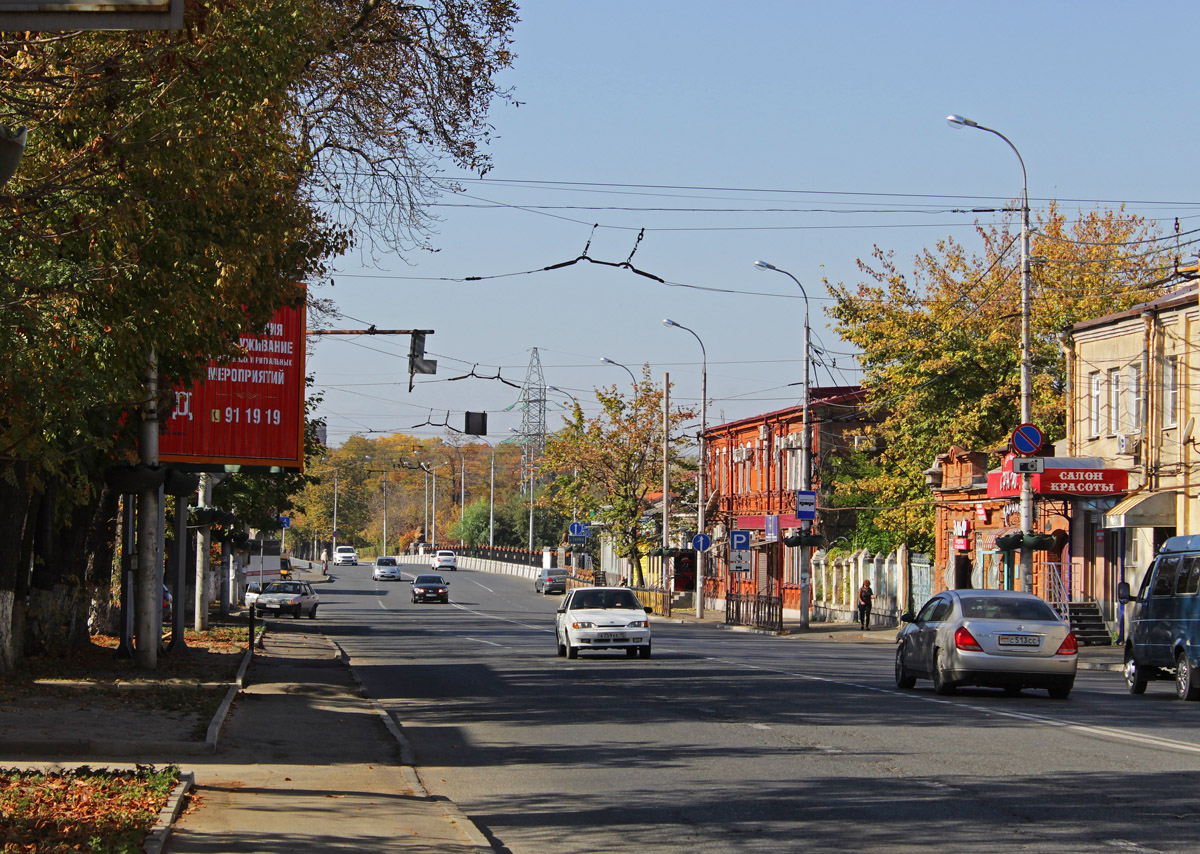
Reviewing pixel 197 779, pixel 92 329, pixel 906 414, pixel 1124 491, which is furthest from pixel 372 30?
pixel 906 414

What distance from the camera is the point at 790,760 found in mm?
13484

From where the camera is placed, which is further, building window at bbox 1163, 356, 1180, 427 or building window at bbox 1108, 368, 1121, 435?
building window at bbox 1108, 368, 1121, 435

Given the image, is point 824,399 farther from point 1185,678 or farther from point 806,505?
point 1185,678

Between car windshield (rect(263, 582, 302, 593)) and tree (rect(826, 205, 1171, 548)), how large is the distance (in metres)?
22.4

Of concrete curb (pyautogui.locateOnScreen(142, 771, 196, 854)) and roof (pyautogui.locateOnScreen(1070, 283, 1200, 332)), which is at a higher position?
roof (pyautogui.locateOnScreen(1070, 283, 1200, 332))

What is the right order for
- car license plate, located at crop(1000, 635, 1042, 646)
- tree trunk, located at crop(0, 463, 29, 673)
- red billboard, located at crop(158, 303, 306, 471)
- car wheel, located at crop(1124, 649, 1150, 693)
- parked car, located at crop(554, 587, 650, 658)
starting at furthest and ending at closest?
1. parked car, located at crop(554, 587, 650, 658)
2. red billboard, located at crop(158, 303, 306, 471)
3. car wheel, located at crop(1124, 649, 1150, 693)
4. tree trunk, located at crop(0, 463, 29, 673)
5. car license plate, located at crop(1000, 635, 1042, 646)

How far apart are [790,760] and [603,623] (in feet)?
53.4

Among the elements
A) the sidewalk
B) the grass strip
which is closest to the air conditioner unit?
the sidewalk

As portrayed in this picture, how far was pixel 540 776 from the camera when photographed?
12742 mm

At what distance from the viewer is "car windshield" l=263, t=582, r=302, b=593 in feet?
168

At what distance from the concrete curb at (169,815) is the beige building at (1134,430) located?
27954 mm

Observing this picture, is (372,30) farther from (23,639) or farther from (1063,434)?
(1063,434)

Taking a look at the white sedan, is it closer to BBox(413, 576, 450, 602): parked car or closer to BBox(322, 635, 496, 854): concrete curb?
BBox(413, 576, 450, 602): parked car

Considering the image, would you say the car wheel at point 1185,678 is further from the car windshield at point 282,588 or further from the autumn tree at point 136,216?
the car windshield at point 282,588
